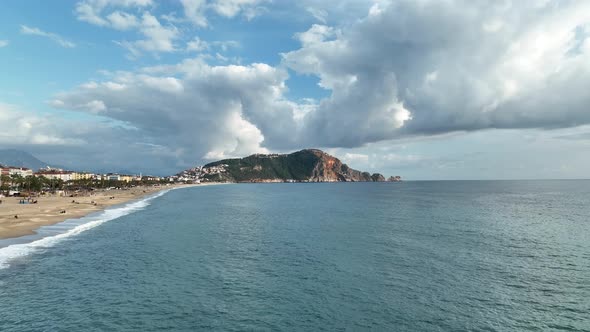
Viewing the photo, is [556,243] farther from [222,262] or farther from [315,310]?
[222,262]

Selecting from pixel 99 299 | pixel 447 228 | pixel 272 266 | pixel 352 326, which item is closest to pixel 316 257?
pixel 272 266

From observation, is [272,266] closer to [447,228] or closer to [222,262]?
[222,262]

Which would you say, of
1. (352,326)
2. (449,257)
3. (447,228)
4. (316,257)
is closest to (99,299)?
(352,326)

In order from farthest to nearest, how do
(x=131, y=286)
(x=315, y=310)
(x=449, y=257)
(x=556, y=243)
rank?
1. (x=556, y=243)
2. (x=449, y=257)
3. (x=131, y=286)
4. (x=315, y=310)

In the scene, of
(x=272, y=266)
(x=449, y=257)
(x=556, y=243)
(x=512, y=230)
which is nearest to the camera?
(x=272, y=266)

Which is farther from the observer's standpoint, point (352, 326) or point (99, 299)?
point (99, 299)

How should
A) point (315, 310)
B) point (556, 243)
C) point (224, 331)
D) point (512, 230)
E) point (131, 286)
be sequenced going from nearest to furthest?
point (224, 331) < point (315, 310) < point (131, 286) < point (556, 243) < point (512, 230)

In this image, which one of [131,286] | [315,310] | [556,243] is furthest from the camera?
[556,243]

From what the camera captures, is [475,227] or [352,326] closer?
[352,326]
